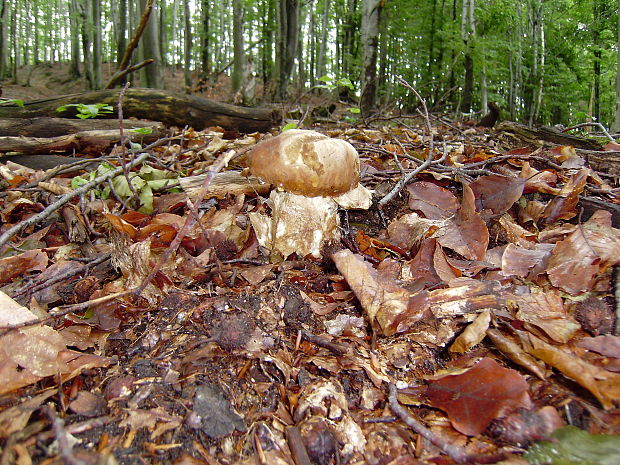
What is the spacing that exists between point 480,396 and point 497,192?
1427mm

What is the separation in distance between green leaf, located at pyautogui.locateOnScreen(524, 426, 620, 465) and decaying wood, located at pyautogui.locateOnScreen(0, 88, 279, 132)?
4553 millimetres

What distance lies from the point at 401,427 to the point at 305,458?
32cm

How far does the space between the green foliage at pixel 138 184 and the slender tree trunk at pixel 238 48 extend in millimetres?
7407

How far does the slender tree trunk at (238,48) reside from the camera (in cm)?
962

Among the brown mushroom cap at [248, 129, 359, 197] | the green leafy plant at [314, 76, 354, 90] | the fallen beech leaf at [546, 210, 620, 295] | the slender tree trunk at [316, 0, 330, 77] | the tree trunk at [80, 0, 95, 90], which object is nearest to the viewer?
the fallen beech leaf at [546, 210, 620, 295]

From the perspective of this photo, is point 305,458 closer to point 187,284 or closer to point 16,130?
point 187,284

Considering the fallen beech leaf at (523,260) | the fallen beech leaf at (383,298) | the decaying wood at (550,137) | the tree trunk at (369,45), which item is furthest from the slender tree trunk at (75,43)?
the fallen beech leaf at (523,260)

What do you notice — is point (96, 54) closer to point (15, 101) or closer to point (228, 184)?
point (15, 101)


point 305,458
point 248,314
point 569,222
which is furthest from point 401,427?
point 569,222

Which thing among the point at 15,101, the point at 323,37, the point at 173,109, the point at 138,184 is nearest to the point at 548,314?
the point at 138,184

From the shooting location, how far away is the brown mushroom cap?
5.90 ft

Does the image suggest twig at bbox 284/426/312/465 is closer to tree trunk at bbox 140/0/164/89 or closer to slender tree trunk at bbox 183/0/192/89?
tree trunk at bbox 140/0/164/89

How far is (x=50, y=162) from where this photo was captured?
133 inches

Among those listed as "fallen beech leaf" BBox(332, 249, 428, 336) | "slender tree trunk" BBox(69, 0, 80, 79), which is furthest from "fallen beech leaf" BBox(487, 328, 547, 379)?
"slender tree trunk" BBox(69, 0, 80, 79)
